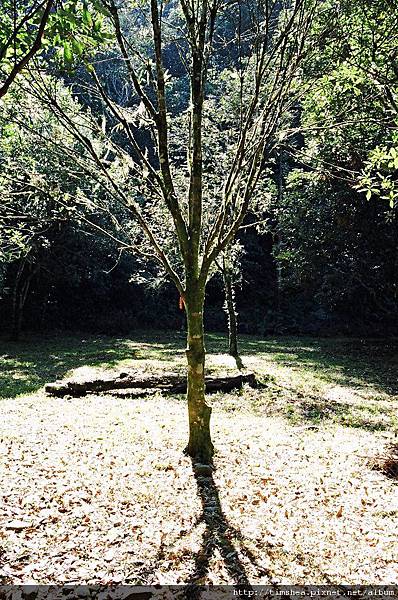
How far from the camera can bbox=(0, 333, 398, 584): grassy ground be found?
3.05m

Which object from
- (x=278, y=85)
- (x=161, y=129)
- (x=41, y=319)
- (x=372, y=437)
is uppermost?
(x=278, y=85)

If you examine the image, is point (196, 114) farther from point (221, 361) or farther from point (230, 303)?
point (221, 361)

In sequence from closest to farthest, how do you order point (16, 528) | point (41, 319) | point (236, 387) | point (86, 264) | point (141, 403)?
point (16, 528) → point (141, 403) → point (236, 387) → point (86, 264) → point (41, 319)

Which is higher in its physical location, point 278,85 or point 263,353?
point 278,85

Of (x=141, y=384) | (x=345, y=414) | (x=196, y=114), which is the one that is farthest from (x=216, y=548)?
(x=141, y=384)

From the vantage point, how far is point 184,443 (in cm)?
543

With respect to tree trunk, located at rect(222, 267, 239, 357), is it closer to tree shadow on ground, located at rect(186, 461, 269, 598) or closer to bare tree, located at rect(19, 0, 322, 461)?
bare tree, located at rect(19, 0, 322, 461)

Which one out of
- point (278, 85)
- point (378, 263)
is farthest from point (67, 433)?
point (378, 263)

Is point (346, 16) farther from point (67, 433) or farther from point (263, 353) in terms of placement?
point (263, 353)

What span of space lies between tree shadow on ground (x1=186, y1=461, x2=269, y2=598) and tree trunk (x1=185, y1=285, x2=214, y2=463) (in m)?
0.80

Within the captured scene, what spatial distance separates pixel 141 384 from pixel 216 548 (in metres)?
6.61

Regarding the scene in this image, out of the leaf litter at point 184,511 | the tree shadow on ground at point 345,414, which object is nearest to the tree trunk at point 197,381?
the leaf litter at point 184,511

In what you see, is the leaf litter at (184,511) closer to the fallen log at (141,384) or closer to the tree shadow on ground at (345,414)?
the tree shadow on ground at (345,414)

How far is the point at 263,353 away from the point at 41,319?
10.8 m
